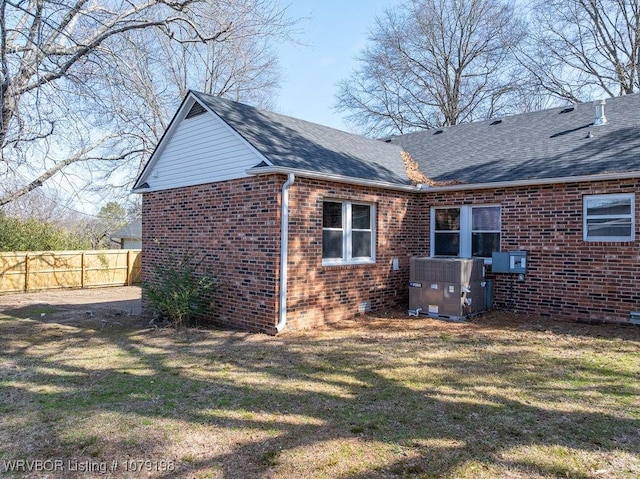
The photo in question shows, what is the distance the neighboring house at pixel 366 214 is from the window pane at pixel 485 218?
0.02 m

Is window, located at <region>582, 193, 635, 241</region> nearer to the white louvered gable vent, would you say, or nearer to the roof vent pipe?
the roof vent pipe

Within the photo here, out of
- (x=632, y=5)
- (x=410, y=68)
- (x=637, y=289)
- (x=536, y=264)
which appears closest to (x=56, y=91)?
(x=536, y=264)

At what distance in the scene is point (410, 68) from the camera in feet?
84.5

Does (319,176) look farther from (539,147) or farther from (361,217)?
(539,147)

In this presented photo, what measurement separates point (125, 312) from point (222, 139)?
5.19 m

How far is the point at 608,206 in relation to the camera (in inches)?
343

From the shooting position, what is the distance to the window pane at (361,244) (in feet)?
31.9

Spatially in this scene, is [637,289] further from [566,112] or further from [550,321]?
[566,112]

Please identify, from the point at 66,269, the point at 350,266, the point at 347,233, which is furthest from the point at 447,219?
the point at 66,269

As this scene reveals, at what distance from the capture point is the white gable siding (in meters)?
8.87

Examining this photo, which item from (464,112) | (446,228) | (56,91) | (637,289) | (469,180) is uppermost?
(464,112)

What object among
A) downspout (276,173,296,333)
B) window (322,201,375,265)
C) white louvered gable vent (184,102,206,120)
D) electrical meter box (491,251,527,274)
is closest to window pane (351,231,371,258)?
window (322,201,375,265)

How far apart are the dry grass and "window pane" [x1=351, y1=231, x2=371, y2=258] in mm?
2411

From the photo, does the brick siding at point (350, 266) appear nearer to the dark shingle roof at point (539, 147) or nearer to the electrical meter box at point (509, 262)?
the electrical meter box at point (509, 262)
